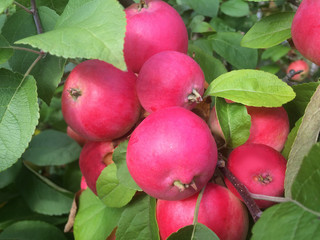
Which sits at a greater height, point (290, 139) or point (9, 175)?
point (290, 139)

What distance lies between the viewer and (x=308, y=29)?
0.60 metres

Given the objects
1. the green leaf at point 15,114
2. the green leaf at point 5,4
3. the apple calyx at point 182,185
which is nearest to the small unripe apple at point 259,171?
the apple calyx at point 182,185

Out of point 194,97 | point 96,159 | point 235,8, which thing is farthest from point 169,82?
point 235,8

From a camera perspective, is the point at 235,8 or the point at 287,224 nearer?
the point at 287,224

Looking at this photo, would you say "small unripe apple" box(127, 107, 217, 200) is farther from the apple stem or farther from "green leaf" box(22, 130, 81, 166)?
"green leaf" box(22, 130, 81, 166)

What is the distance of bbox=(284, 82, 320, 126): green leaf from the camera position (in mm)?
641

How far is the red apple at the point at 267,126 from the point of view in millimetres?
670

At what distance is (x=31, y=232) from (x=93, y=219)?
267 mm

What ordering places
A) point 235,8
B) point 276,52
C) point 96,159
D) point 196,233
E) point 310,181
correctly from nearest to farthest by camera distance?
1. point 310,181
2. point 196,233
3. point 96,159
4. point 235,8
5. point 276,52

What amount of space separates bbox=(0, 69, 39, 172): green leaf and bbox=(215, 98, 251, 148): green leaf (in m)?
0.32

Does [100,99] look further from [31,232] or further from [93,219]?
[31,232]

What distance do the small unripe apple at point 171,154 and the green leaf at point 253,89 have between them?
9 centimetres

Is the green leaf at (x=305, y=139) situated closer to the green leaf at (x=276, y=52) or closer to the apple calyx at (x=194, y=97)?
the apple calyx at (x=194, y=97)

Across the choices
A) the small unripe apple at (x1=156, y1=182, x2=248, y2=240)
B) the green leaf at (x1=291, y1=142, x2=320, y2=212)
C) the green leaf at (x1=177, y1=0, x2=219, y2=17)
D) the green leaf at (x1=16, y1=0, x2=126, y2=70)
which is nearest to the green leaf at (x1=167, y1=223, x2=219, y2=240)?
the small unripe apple at (x1=156, y1=182, x2=248, y2=240)
